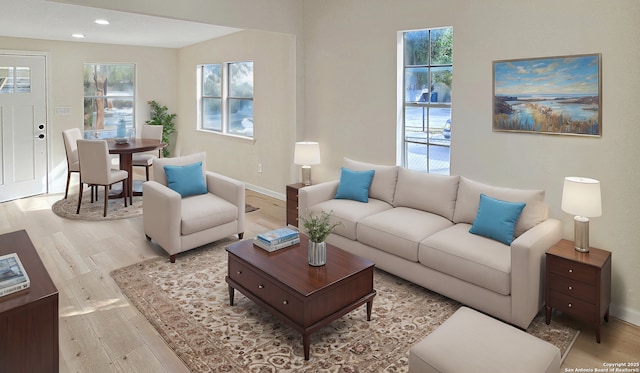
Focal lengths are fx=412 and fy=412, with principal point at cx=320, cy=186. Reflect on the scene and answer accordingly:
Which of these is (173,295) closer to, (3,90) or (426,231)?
(426,231)

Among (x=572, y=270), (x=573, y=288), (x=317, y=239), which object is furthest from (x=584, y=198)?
(x=317, y=239)

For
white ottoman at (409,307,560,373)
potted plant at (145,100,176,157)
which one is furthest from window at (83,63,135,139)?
white ottoman at (409,307,560,373)

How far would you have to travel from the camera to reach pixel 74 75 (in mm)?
7129

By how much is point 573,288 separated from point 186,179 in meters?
3.53

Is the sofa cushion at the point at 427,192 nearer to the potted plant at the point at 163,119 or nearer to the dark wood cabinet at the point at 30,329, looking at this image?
the dark wood cabinet at the point at 30,329

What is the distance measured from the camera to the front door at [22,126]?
6.02 m

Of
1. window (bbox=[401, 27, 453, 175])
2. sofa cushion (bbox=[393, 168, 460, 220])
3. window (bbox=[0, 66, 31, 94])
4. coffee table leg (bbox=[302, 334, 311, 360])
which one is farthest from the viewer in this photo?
window (bbox=[0, 66, 31, 94])

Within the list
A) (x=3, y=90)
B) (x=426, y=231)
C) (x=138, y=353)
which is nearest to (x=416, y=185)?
(x=426, y=231)

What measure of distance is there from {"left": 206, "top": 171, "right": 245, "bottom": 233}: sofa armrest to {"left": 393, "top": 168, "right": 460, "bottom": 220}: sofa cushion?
158cm

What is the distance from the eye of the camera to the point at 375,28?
4410 millimetres

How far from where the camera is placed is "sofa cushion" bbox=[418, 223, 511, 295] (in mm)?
2729

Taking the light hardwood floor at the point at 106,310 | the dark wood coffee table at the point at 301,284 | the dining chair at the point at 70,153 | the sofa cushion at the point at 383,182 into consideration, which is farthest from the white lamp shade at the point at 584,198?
the dining chair at the point at 70,153

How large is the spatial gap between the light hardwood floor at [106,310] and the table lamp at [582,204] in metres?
0.61

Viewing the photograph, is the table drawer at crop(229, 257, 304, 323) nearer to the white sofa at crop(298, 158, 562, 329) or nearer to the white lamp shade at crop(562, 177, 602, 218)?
the white sofa at crop(298, 158, 562, 329)
